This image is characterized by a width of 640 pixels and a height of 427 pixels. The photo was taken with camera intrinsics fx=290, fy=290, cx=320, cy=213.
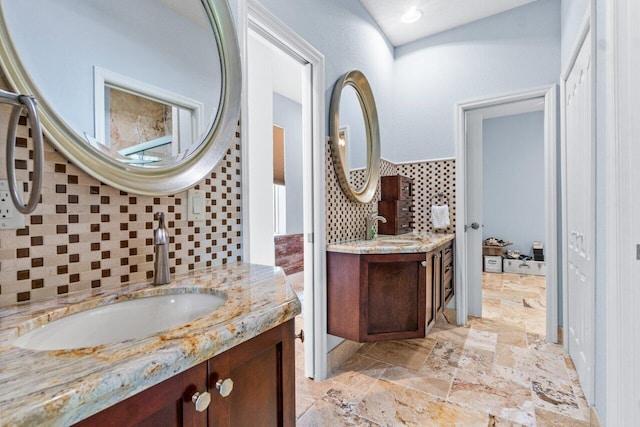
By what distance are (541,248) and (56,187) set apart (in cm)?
570

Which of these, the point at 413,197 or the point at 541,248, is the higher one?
the point at 413,197

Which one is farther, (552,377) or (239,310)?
(552,377)

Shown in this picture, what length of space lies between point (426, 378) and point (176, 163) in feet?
6.21

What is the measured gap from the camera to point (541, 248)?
4578 mm

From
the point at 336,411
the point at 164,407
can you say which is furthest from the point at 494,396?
the point at 164,407

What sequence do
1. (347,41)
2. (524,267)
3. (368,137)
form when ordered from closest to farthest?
(347,41), (368,137), (524,267)

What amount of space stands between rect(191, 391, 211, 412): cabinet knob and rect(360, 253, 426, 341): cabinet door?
4.44 feet

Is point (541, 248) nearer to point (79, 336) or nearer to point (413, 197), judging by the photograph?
point (413, 197)

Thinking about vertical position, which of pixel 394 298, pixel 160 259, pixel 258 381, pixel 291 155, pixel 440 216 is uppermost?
pixel 291 155

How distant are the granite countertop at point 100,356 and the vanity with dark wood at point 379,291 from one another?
3.59 ft

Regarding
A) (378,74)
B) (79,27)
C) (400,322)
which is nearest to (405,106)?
(378,74)

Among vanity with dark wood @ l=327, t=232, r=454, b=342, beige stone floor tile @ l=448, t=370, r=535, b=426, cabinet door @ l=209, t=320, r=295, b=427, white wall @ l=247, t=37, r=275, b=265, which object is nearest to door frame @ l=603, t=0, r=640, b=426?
beige stone floor tile @ l=448, t=370, r=535, b=426

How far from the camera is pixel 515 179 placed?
5043 mm

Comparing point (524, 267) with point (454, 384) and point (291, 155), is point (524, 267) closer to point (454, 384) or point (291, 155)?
point (454, 384)
